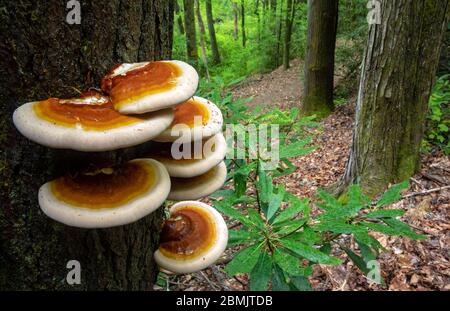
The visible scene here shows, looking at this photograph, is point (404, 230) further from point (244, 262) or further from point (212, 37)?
point (212, 37)

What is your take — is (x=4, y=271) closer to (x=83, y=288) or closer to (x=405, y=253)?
(x=83, y=288)

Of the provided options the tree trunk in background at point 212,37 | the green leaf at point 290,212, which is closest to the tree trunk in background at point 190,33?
the tree trunk in background at point 212,37

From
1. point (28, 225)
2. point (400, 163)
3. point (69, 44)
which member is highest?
point (69, 44)

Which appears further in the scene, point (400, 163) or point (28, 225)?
point (400, 163)

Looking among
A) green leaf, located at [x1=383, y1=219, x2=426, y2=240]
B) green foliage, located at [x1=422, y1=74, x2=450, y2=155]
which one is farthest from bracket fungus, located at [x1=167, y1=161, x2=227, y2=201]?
green foliage, located at [x1=422, y1=74, x2=450, y2=155]

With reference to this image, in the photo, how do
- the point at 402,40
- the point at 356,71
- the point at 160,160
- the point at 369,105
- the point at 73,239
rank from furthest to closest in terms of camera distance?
the point at 356,71 < the point at 369,105 < the point at 402,40 < the point at 160,160 < the point at 73,239

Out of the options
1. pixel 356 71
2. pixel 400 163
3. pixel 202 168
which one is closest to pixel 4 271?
pixel 202 168

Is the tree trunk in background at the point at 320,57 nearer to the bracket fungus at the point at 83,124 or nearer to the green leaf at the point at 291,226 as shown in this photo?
the green leaf at the point at 291,226
